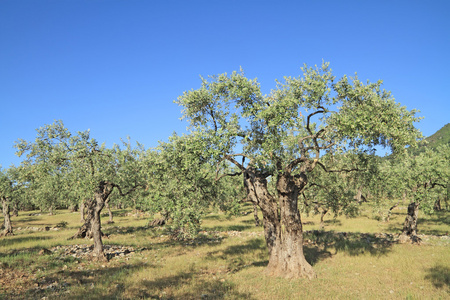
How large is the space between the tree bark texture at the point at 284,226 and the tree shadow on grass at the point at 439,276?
674 centimetres

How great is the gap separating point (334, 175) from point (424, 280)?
60.4 feet

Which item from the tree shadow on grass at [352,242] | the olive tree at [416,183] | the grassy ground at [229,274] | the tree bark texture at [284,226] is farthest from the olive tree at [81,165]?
the olive tree at [416,183]

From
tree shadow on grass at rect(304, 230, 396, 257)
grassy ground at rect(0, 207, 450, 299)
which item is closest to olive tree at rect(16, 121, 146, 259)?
grassy ground at rect(0, 207, 450, 299)

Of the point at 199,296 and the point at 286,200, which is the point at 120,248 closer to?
the point at 199,296

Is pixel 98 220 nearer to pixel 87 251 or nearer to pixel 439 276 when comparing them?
pixel 87 251

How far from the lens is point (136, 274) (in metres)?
19.1

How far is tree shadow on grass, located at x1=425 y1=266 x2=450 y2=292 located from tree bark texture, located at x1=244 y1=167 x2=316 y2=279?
674cm

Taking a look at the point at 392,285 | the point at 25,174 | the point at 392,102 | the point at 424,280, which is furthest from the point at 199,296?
the point at 25,174

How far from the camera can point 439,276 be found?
53.1ft

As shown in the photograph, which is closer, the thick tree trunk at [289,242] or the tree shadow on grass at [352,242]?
the thick tree trunk at [289,242]

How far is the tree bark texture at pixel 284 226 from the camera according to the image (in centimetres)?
1730

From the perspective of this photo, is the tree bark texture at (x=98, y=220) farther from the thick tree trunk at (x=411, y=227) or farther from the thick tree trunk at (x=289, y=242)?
the thick tree trunk at (x=411, y=227)

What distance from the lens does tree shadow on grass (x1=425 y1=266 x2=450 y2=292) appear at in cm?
1494

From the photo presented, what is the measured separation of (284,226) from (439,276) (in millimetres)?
9538
